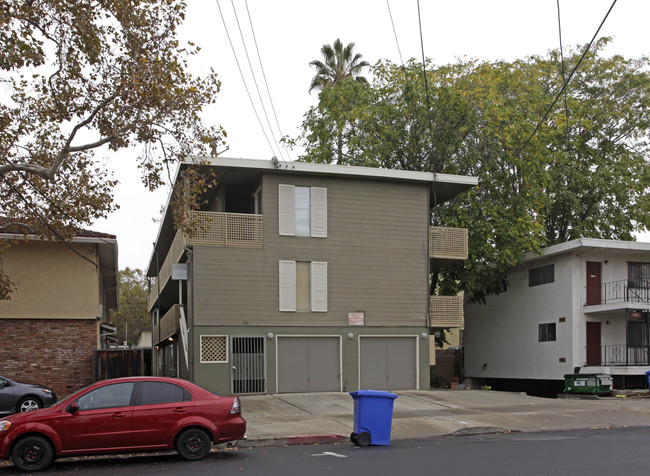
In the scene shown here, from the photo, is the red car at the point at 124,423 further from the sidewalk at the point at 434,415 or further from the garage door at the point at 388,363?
the garage door at the point at 388,363

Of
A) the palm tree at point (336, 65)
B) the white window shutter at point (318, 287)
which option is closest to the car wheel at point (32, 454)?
the white window shutter at point (318, 287)

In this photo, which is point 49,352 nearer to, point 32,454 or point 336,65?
point 32,454

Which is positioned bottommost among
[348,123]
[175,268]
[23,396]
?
[23,396]

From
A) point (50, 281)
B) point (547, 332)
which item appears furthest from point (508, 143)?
point (50, 281)

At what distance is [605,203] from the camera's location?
35.5m

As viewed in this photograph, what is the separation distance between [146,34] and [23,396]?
9.68 metres

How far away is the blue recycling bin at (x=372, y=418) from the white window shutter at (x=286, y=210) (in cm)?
1093

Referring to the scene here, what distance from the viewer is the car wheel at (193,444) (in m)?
11.6

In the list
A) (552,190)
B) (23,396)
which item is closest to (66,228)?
(23,396)

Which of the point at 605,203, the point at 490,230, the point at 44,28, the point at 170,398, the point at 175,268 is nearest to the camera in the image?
the point at 170,398

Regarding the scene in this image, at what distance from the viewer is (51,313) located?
22594 mm

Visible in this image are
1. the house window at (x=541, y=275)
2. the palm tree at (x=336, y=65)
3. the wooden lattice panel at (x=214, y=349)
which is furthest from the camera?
the palm tree at (x=336, y=65)

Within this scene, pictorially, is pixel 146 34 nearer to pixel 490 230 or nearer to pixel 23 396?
pixel 23 396

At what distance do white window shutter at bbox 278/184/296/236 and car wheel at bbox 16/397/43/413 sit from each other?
9271 millimetres
